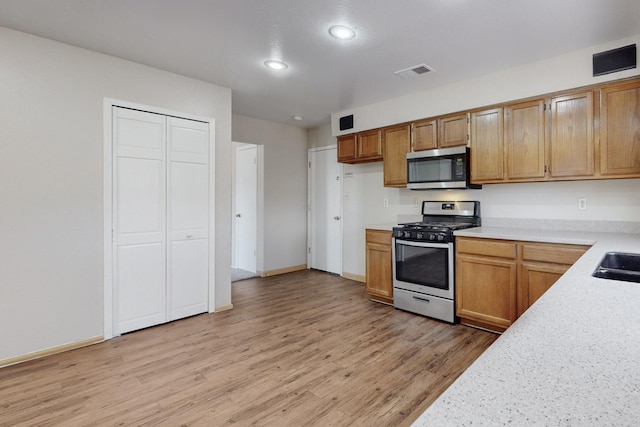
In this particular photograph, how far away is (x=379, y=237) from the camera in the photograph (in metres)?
3.86

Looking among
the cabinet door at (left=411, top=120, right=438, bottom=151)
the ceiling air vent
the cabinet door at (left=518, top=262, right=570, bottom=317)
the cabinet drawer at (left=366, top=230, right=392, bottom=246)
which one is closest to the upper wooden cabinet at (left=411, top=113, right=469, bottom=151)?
Answer: the cabinet door at (left=411, top=120, right=438, bottom=151)

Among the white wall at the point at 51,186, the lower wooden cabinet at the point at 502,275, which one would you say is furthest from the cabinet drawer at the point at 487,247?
the white wall at the point at 51,186

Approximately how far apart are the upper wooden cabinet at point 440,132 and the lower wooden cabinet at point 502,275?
1069 mm

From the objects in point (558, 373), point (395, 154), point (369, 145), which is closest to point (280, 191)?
point (369, 145)

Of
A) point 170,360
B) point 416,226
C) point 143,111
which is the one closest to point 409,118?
Answer: point 416,226

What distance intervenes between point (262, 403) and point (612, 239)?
2706mm

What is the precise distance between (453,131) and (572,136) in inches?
40.2

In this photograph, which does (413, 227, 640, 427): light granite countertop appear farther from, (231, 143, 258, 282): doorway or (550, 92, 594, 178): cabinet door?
(231, 143, 258, 282): doorway

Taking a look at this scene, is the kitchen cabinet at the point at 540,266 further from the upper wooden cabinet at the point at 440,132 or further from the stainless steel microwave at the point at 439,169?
the upper wooden cabinet at the point at 440,132

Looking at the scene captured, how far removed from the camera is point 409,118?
3816 mm

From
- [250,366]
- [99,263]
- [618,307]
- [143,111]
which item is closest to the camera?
[618,307]

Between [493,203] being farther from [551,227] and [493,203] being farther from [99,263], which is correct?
[99,263]

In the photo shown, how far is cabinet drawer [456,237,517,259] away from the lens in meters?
2.83

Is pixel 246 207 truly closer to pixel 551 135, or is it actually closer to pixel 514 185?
pixel 514 185
